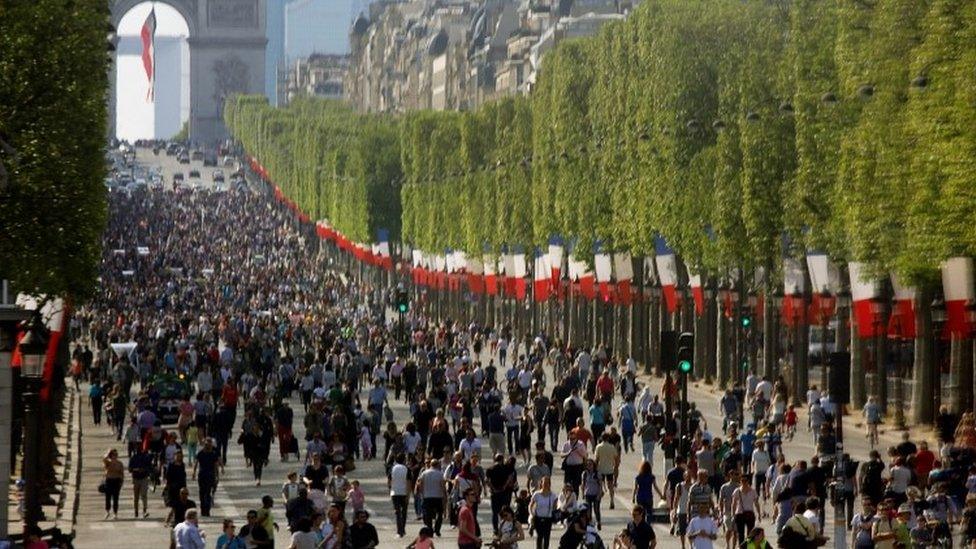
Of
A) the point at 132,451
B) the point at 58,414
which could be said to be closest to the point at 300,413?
the point at 58,414

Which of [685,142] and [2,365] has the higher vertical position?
[685,142]

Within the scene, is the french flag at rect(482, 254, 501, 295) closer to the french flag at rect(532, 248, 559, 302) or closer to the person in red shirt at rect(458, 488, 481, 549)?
the french flag at rect(532, 248, 559, 302)

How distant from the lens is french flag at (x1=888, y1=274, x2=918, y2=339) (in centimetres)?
6241

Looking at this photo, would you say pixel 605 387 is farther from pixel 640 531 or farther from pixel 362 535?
pixel 640 531

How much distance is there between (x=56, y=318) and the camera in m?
60.2

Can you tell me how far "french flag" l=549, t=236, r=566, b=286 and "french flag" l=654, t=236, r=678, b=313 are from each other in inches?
597

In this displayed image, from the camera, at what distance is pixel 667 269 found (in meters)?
84.9

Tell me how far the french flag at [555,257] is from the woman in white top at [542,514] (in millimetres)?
61530

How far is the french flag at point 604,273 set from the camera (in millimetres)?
94812

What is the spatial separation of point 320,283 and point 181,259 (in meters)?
13.6

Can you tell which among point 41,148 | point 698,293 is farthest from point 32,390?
point 698,293

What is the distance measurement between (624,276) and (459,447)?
140 feet

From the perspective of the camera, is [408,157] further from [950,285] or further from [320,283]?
[950,285]

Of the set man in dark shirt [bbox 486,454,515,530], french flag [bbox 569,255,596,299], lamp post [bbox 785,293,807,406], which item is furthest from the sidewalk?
french flag [bbox 569,255,596,299]
